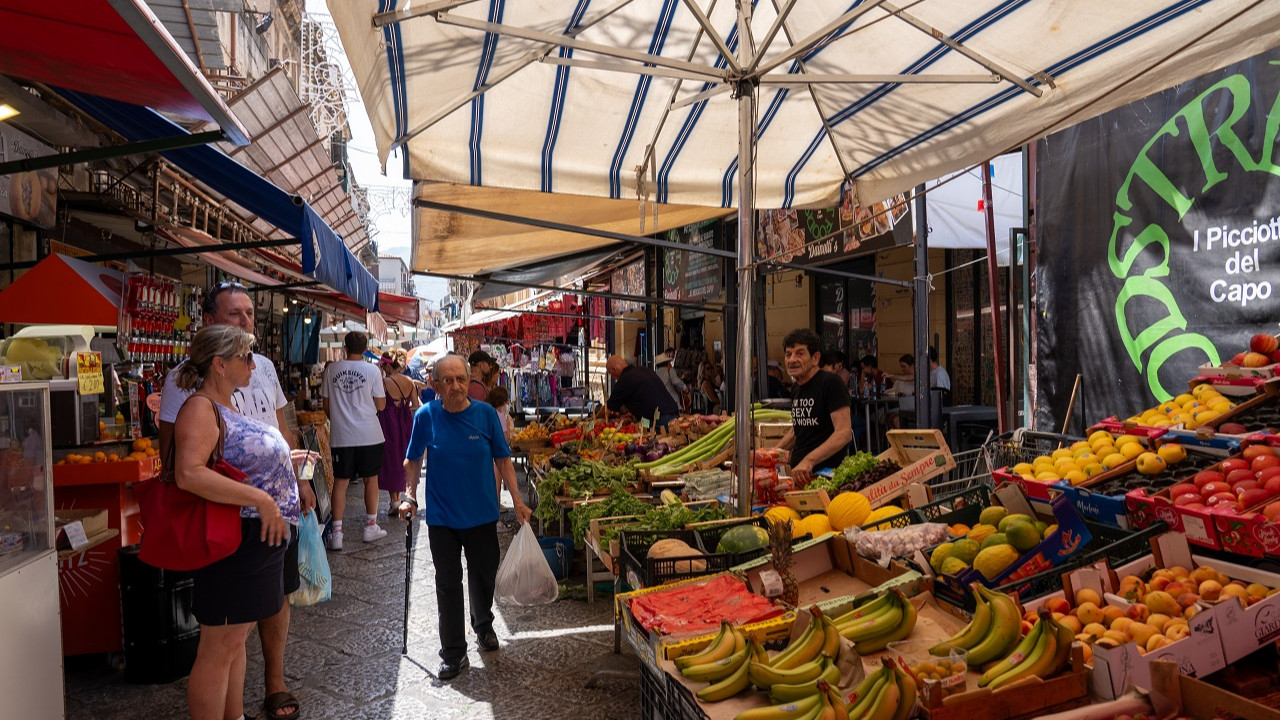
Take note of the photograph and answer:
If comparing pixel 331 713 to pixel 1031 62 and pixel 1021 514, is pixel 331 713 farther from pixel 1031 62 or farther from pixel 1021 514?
pixel 1031 62

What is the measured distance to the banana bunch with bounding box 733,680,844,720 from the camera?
229cm

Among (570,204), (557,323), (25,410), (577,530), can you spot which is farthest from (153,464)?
(557,323)

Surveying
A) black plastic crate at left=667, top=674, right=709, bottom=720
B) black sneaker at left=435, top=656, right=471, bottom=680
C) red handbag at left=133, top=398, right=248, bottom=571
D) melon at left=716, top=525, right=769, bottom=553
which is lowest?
black sneaker at left=435, top=656, right=471, bottom=680

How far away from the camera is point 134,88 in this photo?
11.0 feet

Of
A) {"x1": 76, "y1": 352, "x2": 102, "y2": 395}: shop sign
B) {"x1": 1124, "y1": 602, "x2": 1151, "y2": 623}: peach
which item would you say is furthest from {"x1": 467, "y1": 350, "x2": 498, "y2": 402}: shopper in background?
{"x1": 1124, "y1": 602, "x2": 1151, "y2": 623}: peach

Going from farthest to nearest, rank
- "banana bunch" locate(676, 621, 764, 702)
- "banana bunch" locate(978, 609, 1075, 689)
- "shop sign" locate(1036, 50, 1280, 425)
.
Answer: "shop sign" locate(1036, 50, 1280, 425) < "banana bunch" locate(676, 621, 764, 702) < "banana bunch" locate(978, 609, 1075, 689)

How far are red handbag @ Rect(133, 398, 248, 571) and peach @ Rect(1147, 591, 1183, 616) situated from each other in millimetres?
3596

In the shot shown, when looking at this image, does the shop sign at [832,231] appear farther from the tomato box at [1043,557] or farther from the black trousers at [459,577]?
the tomato box at [1043,557]

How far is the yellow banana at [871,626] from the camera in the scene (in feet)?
9.39

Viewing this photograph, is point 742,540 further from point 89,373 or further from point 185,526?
point 89,373

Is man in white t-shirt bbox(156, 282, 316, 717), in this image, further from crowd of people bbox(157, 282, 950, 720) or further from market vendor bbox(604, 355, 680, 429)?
market vendor bbox(604, 355, 680, 429)

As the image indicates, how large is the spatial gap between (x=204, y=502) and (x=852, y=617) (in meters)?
2.76

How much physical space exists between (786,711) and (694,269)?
1031cm

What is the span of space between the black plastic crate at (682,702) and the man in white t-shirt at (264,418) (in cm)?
214
